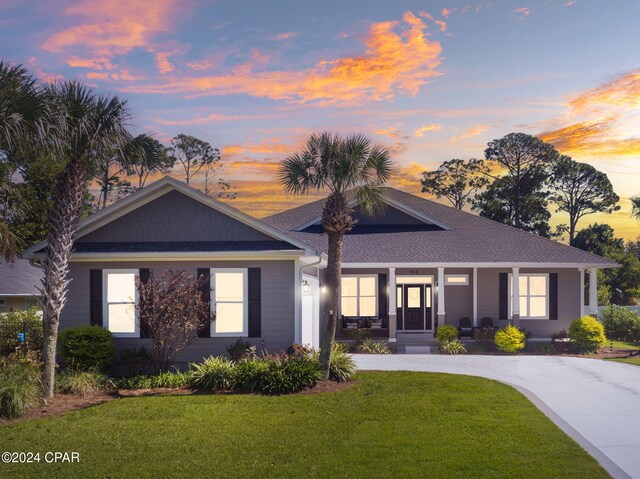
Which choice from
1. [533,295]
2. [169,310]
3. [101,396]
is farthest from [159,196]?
[533,295]

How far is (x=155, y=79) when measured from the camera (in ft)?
73.9

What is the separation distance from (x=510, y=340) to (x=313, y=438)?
44.1 feet

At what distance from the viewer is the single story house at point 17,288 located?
29969 millimetres

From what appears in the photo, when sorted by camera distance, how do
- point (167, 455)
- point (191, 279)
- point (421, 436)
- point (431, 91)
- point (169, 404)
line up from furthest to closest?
1. point (431, 91)
2. point (191, 279)
3. point (169, 404)
4. point (421, 436)
5. point (167, 455)

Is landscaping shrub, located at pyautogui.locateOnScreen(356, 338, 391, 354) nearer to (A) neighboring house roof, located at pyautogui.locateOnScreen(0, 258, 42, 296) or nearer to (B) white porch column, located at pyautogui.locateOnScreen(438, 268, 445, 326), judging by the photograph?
(B) white porch column, located at pyautogui.locateOnScreen(438, 268, 445, 326)

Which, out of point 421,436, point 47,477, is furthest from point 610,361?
point 47,477

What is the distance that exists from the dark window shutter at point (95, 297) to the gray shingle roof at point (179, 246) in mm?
709

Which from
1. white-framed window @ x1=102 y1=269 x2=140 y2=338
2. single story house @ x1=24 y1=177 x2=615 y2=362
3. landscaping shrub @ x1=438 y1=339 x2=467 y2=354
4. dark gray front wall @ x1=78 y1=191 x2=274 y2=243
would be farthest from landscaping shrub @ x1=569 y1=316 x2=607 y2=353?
white-framed window @ x1=102 y1=269 x2=140 y2=338

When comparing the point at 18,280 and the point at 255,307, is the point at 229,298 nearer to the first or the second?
the point at 255,307

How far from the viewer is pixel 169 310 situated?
14.8 m

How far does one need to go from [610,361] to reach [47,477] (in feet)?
57.6

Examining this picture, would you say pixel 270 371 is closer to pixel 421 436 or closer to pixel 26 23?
pixel 421 436

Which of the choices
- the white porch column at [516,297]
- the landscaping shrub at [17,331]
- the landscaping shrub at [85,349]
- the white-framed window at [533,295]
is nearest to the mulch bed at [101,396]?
the landscaping shrub at [85,349]

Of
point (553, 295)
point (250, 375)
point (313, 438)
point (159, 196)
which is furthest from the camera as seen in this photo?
point (553, 295)
